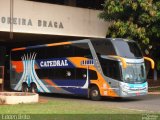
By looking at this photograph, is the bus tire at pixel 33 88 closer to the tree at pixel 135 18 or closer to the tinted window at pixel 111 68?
the tree at pixel 135 18

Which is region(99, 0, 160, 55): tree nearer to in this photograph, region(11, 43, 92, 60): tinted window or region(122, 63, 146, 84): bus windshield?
region(11, 43, 92, 60): tinted window

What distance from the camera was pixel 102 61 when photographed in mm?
24812

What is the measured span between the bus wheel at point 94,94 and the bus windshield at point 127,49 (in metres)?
2.58

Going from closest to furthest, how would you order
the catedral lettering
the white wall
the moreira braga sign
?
the catedral lettering < the moreira braga sign < the white wall

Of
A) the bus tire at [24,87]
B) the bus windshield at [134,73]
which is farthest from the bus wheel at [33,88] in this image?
the bus windshield at [134,73]

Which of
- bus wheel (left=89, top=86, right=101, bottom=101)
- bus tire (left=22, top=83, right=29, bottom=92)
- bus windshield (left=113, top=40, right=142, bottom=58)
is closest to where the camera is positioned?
bus windshield (left=113, top=40, right=142, bottom=58)

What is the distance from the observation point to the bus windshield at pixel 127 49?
24484 millimetres

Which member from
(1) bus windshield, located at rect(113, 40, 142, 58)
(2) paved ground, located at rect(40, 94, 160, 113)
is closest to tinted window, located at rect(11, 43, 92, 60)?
(1) bus windshield, located at rect(113, 40, 142, 58)

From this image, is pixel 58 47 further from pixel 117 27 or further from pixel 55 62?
pixel 117 27

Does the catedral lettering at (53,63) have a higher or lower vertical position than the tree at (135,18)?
lower

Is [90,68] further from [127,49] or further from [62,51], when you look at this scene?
[62,51]

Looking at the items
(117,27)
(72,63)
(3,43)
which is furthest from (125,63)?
(3,43)

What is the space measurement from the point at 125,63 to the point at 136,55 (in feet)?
4.97

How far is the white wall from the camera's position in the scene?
91.3 feet
